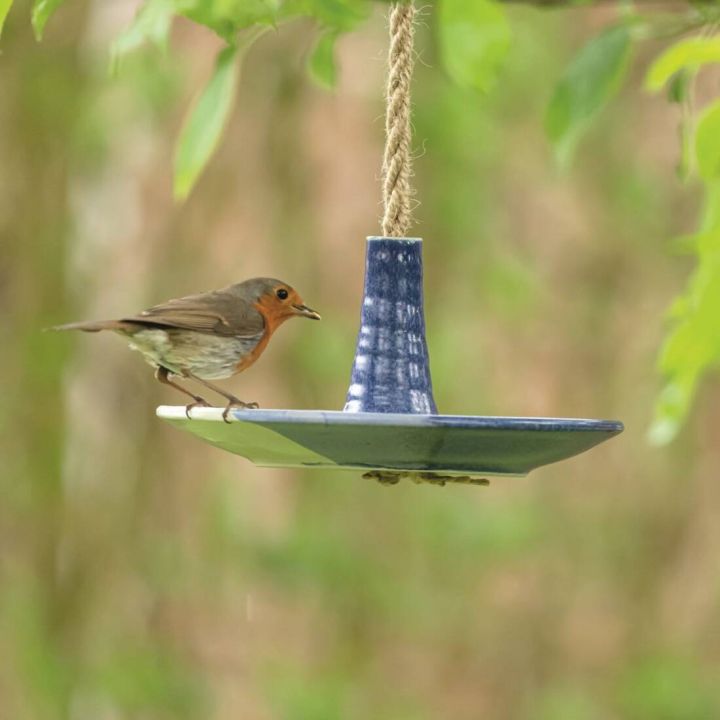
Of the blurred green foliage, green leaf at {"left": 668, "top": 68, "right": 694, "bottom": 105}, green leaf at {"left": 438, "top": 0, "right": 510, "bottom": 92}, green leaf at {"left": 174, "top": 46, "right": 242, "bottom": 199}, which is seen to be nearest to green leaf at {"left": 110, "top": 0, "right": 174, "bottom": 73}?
the blurred green foliage

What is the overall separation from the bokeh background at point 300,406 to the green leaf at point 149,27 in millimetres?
3555

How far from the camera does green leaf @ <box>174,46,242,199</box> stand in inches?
85.6

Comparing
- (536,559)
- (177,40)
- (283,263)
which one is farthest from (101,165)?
(536,559)

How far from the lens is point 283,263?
644cm

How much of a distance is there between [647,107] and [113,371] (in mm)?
4976

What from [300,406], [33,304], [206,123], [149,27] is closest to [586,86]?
[206,123]

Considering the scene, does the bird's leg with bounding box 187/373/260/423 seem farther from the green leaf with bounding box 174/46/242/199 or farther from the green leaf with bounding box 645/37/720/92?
the green leaf with bounding box 645/37/720/92

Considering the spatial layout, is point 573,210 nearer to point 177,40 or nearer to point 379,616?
point 177,40

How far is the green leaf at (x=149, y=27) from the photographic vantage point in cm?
208

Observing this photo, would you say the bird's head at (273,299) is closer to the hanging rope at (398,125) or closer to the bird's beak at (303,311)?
the bird's beak at (303,311)

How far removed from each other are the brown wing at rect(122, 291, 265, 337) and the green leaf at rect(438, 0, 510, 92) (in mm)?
728

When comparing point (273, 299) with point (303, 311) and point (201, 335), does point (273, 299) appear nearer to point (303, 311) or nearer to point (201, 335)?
point (303, 311)

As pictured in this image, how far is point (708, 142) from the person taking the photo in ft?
7.08

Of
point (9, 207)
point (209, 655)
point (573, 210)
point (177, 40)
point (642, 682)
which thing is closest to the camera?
point (9, 207)
